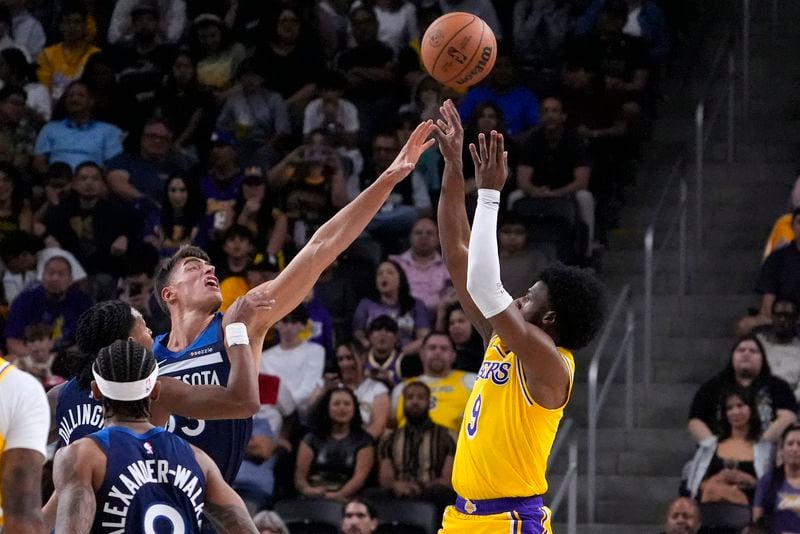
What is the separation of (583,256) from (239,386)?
762 cm

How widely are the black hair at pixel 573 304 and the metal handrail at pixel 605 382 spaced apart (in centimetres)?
463

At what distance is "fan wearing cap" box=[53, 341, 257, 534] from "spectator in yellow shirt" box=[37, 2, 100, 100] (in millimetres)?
11587

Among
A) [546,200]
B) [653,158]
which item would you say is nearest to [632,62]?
[653,158]

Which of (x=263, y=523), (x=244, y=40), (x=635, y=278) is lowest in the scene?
(x=263, y=523)

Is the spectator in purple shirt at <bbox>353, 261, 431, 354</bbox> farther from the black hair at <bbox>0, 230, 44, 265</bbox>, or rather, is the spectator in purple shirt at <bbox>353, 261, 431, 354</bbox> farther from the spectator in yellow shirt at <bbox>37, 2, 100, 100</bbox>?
the spectator in yellow shirt at <bbox>37, 2, 100, 100</bbox>

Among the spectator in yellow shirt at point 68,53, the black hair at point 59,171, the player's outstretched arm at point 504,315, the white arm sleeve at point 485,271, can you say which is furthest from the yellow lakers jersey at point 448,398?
the spectator in yellow shirt at point 68,53

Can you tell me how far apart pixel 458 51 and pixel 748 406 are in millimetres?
4213

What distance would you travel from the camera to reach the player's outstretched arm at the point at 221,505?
5.81 metres

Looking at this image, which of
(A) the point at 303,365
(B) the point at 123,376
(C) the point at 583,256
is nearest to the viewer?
(B) the point at 123,376

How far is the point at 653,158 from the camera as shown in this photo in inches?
618

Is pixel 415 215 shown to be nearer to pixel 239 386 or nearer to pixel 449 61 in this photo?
pixel 449 61

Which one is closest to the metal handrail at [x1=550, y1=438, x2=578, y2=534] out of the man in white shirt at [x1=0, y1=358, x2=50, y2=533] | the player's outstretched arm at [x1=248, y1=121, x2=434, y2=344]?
the player's outstretched arm at [x1=248, y1=121, x2=434, y2=344]

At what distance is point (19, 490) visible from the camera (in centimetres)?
552

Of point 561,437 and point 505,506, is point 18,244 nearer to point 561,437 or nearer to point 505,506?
point 561,437
